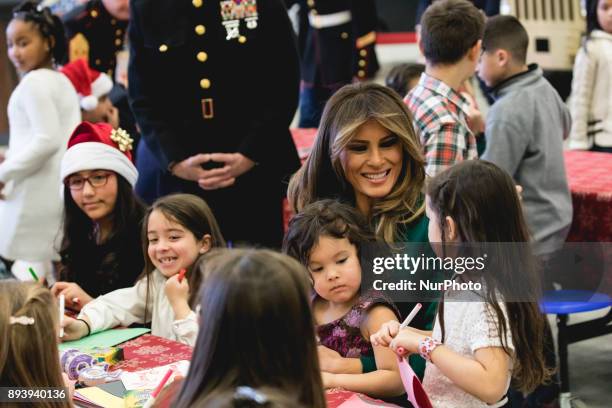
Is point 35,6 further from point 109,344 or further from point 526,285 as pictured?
point 526,285

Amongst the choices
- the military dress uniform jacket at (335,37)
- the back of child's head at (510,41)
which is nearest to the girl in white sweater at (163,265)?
the back of child's head at (510,41)

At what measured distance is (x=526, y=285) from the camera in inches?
88.7

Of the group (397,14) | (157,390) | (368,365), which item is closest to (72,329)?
(157,390)

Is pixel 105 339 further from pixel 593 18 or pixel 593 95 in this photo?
pixel 593 18

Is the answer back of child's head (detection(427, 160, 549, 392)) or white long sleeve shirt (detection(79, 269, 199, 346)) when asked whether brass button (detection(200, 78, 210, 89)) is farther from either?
back of child's head (detection(427, 160, 549, 392))

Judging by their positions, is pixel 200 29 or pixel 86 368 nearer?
pixel 86 368

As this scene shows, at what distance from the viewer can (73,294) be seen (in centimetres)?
301

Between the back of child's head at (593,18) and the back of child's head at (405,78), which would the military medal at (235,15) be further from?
the back of child's head at (593,18)

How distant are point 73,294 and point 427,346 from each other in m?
1.31

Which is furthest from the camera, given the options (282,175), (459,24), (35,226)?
(35,226)

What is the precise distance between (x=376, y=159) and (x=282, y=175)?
94 centimetres

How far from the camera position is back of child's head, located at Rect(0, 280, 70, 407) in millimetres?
1810

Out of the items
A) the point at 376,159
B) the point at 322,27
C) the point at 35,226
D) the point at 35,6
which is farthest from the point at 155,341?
the point at 322,27

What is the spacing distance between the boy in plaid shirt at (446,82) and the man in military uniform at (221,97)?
48 centimetres
